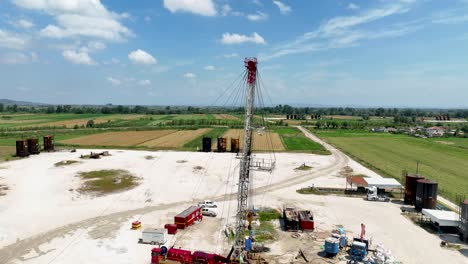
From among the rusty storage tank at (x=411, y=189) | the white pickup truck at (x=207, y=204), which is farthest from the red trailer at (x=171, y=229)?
the rusty storage tank at (x=411, y=189)

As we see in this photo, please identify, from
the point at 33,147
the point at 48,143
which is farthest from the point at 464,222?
the point at 48,143

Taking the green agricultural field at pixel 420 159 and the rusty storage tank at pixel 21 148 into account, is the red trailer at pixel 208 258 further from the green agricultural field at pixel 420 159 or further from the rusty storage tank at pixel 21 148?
the rusty storage tank at pixel 21 148

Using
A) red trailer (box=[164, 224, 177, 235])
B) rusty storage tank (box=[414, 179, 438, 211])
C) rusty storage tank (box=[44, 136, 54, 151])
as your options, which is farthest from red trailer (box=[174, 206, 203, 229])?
rusty storage tank (box=[44, 136, 54, 151])

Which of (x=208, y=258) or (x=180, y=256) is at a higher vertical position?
(x=208, y=258)

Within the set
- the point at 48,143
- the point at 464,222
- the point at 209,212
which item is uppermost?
the point at 48,143

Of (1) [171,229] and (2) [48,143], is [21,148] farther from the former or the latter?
(1) [171,229]

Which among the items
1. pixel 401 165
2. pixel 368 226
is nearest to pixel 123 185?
pixel 368 226
